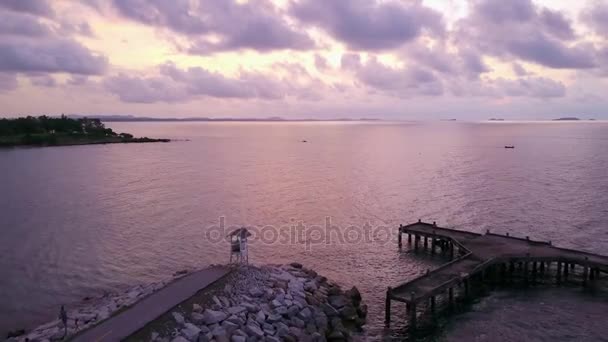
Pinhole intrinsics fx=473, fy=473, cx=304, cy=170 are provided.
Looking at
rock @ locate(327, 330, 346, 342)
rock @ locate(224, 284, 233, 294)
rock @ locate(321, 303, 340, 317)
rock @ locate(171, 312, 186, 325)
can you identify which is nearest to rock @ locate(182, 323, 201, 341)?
rock @ locate(171, 312, 186, 325)

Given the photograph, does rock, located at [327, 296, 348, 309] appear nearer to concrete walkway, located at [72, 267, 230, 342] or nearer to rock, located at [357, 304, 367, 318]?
rock, located at [357, 304, 367, 318]

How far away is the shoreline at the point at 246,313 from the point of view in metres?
21.3

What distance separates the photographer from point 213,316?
22.1 metres

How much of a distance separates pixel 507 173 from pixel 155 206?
65537 millimetres

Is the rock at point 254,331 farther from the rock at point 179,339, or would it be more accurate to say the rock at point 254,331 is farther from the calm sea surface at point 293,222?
the calm sea surface at point 293,222

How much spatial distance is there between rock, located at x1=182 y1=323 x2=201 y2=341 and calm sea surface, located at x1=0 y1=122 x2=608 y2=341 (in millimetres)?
10675

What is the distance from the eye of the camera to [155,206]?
58.9m

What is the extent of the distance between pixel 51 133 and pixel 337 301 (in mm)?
161476

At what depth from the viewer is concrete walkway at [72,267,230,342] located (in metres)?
20.5

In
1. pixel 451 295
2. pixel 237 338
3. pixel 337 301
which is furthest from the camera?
pixel 451 295

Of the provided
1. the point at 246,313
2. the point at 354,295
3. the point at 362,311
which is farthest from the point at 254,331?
the point at 354,295

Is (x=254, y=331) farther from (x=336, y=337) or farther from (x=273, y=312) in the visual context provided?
(x=336, y=337)

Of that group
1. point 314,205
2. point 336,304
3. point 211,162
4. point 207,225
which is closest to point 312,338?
point 336,304

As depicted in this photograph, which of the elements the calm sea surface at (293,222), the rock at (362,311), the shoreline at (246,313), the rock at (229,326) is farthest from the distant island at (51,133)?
the rock at (229,326)
